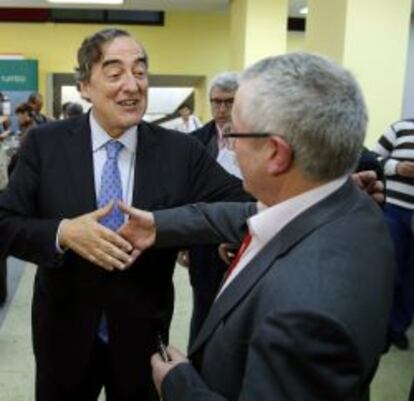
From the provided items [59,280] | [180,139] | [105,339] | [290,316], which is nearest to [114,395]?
[105,339]

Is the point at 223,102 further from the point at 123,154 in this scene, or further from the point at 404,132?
the point at 123,154

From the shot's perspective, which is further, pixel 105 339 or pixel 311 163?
pixel 105 339

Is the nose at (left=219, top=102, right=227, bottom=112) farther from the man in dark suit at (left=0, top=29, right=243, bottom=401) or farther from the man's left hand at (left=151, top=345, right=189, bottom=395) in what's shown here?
the man's left hand at (left=151, top=345, right=189, bottom=395)

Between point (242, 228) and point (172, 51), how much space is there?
29.5 feet

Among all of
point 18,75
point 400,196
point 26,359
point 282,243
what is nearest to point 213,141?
point 400,196

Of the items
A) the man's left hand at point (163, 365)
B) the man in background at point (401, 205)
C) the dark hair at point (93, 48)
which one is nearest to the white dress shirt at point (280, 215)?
the man's left hand at point (163, 365)

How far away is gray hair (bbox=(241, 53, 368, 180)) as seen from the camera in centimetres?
83

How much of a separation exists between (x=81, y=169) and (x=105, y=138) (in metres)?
0.12

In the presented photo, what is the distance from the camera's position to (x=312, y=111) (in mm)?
827

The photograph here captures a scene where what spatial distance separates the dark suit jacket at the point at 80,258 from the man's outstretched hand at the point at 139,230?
12cm

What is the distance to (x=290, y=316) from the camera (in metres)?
0.73

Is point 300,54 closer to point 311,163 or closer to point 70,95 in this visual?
point 311,163

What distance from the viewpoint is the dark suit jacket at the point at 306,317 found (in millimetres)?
730

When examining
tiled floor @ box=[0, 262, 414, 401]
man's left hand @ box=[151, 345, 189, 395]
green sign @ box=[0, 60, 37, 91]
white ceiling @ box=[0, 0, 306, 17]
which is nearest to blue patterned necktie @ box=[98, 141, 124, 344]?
man's left hand @ box=[151, 345, 189, 395]
